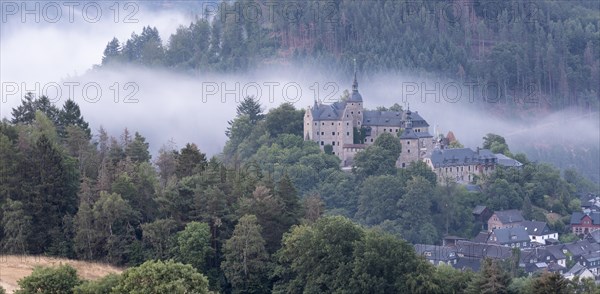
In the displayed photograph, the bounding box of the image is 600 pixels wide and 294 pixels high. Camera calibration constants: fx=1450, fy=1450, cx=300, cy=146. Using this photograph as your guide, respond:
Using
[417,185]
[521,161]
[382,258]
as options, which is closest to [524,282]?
[382,258]

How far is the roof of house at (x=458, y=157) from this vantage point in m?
101

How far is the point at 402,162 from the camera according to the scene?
10112cm

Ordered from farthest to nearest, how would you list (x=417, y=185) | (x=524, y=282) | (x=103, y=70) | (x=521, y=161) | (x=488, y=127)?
1. (x=103, y=70)
2. (x=488, y=127)
3. (x=521, y=161)
4. (x=417, y=185)
5. (x=524, y=282)

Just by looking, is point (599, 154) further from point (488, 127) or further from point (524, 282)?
point (524, 282)

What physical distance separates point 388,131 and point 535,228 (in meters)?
13.0

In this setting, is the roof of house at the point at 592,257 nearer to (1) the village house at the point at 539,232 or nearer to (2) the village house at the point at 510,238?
(1) the village house at the point at 539,232

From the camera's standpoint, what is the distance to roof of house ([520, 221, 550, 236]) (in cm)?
9469

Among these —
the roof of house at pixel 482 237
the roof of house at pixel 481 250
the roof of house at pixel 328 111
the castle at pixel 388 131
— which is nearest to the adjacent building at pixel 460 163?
the castle at pixel 388 131

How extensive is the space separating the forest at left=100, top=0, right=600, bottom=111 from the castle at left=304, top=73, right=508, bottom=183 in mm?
44607

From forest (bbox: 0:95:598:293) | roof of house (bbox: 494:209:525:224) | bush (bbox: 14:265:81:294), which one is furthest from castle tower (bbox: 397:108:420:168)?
bush (bbox: 14:265:81:294)

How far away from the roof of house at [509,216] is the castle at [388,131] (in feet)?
16.8

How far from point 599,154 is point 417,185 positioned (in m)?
58.0

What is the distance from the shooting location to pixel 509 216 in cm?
9631

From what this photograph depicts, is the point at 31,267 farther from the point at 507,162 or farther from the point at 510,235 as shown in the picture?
the point at 507,162
